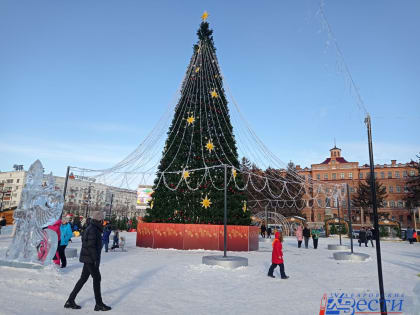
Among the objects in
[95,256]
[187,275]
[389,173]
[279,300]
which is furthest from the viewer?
[389,173]

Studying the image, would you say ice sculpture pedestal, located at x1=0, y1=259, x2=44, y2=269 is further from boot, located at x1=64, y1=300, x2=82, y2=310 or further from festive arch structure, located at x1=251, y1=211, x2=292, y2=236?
festive arch structure, located at x1=251, y1=211, x2=292, y2=236

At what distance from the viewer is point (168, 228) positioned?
55.6 feet

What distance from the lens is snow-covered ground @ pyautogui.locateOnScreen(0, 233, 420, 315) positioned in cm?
570

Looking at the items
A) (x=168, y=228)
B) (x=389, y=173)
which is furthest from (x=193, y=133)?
(x=389, y=173)

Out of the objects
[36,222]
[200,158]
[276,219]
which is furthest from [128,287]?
[276,219]

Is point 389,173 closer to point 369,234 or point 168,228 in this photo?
point 369,234

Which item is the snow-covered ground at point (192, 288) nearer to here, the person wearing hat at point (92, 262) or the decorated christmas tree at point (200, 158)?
the person wearing hat at point (92, 262)

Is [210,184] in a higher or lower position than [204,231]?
higher

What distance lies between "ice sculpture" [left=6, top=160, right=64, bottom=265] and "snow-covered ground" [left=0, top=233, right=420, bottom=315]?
571 millimetres


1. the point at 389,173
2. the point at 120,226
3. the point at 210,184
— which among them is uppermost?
the point at 389,173

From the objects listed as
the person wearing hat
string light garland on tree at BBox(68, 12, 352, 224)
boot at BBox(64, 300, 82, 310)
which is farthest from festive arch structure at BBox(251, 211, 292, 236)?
boot at BBox(64, 300, 82, 310)

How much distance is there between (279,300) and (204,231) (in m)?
10.4

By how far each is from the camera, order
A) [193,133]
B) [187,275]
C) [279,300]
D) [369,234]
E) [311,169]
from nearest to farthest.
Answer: [279,300] → [187,275] → [193,133] → [369,234] → [311,169]

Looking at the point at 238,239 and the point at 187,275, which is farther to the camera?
the point at 238,239
